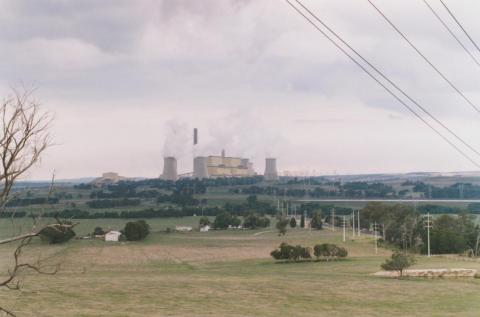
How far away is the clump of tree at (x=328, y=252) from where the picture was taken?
85875 mm

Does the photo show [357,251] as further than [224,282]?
Yes

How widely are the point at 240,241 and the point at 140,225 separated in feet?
79.4

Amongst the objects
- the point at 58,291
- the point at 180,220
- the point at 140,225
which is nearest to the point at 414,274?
the point at 58,291

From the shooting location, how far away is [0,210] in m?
16.5

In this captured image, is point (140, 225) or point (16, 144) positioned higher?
point (16, 144)

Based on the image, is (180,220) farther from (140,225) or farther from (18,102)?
(18,102)

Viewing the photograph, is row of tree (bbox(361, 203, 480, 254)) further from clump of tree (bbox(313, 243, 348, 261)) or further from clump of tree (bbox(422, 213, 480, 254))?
clump of tree (bbox(313, 243, 348, 261))

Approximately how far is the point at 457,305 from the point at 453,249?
74.0m

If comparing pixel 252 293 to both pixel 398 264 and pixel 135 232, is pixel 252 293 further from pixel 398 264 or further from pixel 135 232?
pixel 135 232

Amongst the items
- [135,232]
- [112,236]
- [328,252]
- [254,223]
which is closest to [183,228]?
[254,223]

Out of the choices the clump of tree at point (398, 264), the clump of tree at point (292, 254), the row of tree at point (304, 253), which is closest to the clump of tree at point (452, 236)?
the row of tree at point (304, 253)

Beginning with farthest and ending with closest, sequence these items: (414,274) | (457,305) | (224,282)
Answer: (414,274)
(224,282)
(457,305)

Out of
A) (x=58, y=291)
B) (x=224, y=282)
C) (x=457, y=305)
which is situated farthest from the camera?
(x=224, y=282)

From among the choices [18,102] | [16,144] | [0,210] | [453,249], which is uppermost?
[18,102]
